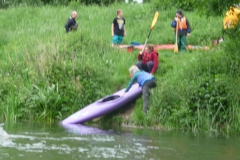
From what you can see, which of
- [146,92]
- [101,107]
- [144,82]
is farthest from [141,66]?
[101,107]

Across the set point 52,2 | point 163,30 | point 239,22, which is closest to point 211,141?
point 239,22

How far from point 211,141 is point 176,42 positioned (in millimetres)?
7727

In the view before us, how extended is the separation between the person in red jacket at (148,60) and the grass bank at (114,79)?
0.35m

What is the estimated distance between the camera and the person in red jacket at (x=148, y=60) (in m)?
17.4

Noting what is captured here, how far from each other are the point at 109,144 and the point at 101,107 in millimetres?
4320

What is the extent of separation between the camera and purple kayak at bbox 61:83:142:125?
51.9 feet

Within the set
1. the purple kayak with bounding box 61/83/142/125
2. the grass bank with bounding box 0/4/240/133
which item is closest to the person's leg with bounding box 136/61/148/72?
the grass bank with bounding box 0/4/240/133

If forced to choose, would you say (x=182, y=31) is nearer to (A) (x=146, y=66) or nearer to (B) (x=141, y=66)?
(A) (x=146, y=66)

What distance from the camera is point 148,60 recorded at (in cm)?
1766

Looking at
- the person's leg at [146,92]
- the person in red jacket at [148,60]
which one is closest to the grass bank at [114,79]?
the person's leg at [146,92]

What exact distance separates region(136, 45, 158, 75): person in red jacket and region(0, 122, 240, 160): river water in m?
3.22

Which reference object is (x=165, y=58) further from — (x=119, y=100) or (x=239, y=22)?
(x=239, y=22)

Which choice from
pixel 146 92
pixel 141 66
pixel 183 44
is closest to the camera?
pixel 146 92

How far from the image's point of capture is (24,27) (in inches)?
1053
